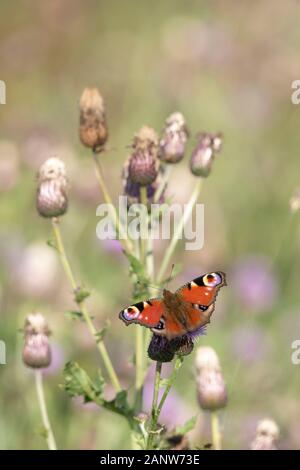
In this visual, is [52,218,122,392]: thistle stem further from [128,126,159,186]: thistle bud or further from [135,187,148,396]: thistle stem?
[128,126,159,186]: thistle bud

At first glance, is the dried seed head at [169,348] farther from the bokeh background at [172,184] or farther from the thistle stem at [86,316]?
the bokeh background at [172,184]

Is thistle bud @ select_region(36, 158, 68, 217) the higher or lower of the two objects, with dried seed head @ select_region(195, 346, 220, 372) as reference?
higher

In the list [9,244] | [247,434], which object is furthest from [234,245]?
[247,434]

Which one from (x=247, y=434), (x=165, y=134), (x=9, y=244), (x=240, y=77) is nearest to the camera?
(x=165, y=134)

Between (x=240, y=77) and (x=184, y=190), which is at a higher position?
(x=240, y=77)

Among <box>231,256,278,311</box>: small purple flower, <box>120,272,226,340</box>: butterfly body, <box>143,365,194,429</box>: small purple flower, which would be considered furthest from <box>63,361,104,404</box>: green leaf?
<box>231,256,278,311</box>: small purple flower

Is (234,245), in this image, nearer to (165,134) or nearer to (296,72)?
(296,72)
